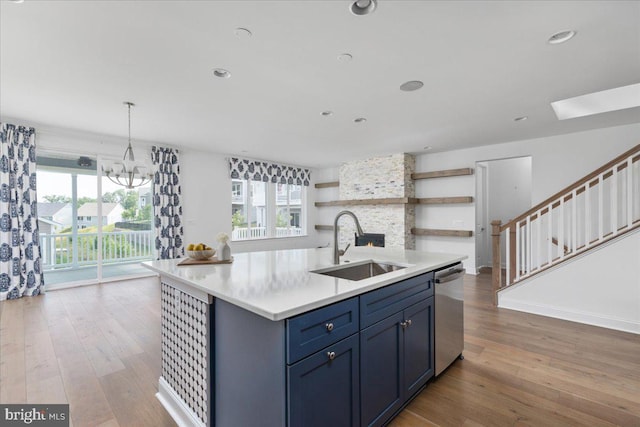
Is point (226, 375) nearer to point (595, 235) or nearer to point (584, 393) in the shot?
point (584, 393)

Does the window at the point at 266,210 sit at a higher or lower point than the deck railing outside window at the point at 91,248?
higher

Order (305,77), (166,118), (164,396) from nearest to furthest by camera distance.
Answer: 1. (164,396)
2. (305,77)
3. (166,118)

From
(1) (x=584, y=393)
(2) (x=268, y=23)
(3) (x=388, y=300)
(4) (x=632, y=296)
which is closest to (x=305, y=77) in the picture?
(2) (x=268, y=23)

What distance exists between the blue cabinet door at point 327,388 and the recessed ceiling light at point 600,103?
414cm

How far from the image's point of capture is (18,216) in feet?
13.8

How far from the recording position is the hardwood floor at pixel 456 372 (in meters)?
1.78

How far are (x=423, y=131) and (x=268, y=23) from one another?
344cm

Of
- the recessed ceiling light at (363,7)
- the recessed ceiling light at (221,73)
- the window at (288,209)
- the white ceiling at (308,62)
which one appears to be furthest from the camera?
the window at (288,209)

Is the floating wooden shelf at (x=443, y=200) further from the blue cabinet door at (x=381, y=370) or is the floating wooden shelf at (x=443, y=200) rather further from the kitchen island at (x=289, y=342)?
the blue cabinet door at (x=381, y=370)

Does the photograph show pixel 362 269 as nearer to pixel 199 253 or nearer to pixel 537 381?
pixel 199 253

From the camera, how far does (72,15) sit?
196cm

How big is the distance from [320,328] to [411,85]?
9.13ft

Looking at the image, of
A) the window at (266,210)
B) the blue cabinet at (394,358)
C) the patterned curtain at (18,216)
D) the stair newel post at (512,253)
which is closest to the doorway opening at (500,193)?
the stair newel post at (512,253)

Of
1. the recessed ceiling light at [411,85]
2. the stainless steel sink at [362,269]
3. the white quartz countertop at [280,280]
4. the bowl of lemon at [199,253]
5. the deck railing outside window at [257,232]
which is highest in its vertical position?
the recessed ceiling light at [411,85]
